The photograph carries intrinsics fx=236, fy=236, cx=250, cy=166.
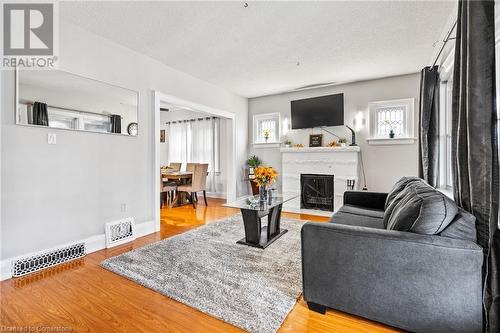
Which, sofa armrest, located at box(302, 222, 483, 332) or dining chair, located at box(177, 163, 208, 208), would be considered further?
dining chair, located at box(177, 163, 208, 208)

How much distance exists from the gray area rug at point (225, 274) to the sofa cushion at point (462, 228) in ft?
3.71

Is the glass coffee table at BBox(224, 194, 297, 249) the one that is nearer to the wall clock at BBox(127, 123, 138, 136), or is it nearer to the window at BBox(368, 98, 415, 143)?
the wall clock at BBox(127, 123, 138, 136)

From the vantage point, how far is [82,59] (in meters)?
2.75

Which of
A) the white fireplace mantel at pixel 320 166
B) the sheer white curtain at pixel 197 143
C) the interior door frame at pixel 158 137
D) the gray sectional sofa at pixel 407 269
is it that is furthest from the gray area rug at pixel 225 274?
the sheer white curtain at pixel 197 143

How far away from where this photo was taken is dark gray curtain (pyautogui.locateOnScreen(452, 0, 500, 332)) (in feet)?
4.17

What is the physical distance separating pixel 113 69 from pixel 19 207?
1.89 m

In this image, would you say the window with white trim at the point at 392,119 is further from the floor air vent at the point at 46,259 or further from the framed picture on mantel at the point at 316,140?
the floor air vent at the point at 46,259

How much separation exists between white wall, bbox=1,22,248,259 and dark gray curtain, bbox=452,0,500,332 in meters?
3.50

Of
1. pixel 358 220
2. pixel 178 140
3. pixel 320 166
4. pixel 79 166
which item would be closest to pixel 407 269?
pixel 358 220

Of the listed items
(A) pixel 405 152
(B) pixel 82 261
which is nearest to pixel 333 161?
(A) pixel 405 152

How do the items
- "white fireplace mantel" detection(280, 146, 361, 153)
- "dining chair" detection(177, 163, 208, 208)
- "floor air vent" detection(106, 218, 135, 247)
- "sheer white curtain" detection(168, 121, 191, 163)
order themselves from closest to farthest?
1. "floor air vent" detection(106, 218, 135, 247)
2. "white fireplace mantel" detection(280, 146, 361, 153)
3. "dining chair" detection(177, 163, 208, 208)
4. "sheer white curtain" detection(168, 121, 191, 163)

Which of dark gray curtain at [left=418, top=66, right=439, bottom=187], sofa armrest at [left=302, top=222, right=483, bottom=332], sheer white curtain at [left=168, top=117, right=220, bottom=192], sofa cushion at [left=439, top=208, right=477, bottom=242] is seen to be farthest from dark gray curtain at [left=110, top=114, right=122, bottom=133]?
dark gray curtain at [left=418, top=66, right=439, bottom=187]

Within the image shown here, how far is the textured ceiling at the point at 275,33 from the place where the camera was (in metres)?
2.38

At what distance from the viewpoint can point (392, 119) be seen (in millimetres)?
4480
